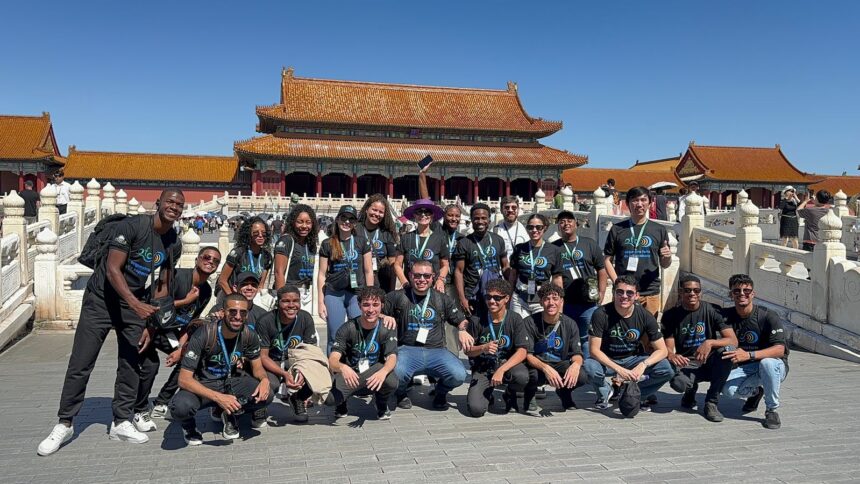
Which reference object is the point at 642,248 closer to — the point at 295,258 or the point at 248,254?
the point at 295,258

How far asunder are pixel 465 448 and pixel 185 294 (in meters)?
2.30

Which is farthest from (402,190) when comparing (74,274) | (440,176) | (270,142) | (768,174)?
(74,274)

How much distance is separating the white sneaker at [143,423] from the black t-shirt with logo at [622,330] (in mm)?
3172

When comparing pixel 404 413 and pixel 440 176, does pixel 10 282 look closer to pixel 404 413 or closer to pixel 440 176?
pixel 404 413

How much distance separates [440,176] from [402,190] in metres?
3.01

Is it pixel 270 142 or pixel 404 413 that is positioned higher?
pixel 270 142

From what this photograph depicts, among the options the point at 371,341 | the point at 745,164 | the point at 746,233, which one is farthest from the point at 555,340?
the point at 745,164

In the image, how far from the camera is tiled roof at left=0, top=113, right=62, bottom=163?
34.2 m

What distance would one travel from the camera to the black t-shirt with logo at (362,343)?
457 cm

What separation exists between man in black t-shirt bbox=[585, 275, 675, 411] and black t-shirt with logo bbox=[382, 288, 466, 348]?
1047 mm

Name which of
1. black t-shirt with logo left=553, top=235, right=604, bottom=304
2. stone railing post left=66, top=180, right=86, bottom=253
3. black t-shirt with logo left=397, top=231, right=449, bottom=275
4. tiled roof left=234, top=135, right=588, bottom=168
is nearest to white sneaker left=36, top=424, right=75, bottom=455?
black t-shirt with logo left=397, top=231, right=449, bottom=275

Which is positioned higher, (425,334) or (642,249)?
(642,249)

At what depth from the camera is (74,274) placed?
8.59 m

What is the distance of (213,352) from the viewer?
13.5 feet
